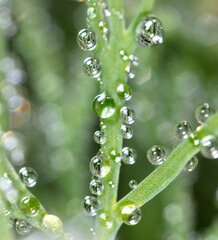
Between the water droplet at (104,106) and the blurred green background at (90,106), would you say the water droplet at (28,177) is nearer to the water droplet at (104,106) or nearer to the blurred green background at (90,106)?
the water droplet at (104,106)

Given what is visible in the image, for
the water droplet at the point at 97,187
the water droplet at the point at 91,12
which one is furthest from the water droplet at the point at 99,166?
the water droplet at the point at 91,12

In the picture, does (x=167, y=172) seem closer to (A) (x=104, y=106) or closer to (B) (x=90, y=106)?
(A) (x=104, y=106)

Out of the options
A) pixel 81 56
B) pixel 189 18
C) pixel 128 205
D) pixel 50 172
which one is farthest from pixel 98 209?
pixel 189 18

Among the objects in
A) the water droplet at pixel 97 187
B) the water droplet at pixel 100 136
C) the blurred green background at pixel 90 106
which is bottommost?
the water droplet at pixel 97 187

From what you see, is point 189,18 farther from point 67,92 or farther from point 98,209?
point 98,209

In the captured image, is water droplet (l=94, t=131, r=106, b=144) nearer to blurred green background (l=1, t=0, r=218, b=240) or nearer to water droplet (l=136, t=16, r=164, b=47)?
water droplet (l=136, t=16, r=164, b=47)
